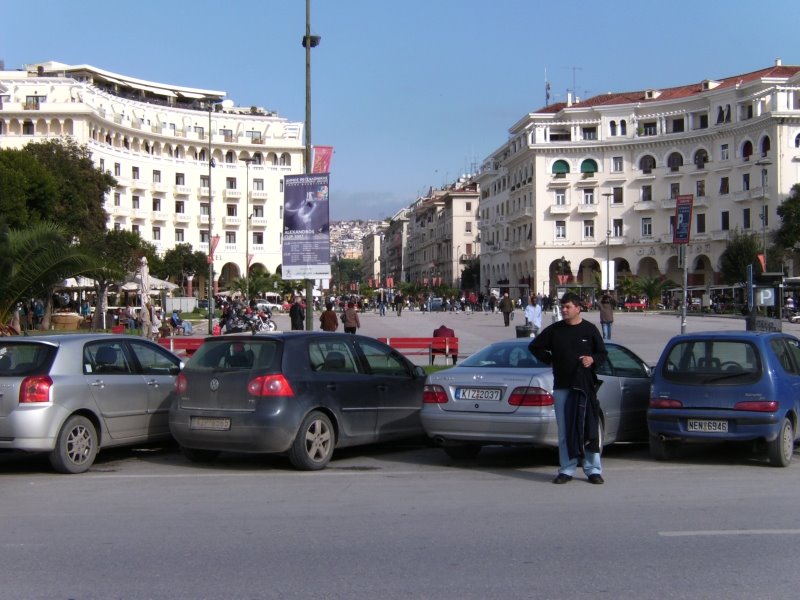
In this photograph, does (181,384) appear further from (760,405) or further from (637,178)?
(637,178)

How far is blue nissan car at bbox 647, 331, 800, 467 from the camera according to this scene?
31.7ft

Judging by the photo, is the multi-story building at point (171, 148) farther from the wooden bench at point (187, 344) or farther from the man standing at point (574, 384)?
the man standing at point (574, 384)

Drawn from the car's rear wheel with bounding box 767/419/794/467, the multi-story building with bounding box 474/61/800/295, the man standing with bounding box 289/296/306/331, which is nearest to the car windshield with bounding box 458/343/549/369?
the car's rear wheel with bounding box 767/419/794/467

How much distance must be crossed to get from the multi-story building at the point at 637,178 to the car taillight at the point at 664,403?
6895 centimetres

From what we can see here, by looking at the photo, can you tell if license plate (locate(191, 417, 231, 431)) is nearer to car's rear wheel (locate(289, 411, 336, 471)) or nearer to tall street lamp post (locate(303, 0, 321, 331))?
car's rear wheel (locate(289, 411, 336, 471))

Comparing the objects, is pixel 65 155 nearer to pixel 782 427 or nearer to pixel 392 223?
pixel 782 427

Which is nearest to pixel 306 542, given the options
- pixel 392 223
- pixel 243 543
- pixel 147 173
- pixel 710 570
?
pixel 243 543

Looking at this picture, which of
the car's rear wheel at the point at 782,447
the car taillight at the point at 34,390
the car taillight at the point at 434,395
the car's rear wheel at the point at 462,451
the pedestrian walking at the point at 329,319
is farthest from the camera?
the pedestrian walking at the point at 329,319

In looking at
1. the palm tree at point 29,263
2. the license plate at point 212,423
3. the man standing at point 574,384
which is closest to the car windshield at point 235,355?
the license plate at point 212,423

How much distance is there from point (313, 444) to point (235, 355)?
1.35m

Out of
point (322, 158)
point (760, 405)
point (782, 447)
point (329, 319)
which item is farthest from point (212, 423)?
point (329, 319)

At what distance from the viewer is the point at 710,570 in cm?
586

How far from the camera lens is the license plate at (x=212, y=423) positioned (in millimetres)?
9680

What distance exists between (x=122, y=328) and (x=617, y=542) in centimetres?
3414
